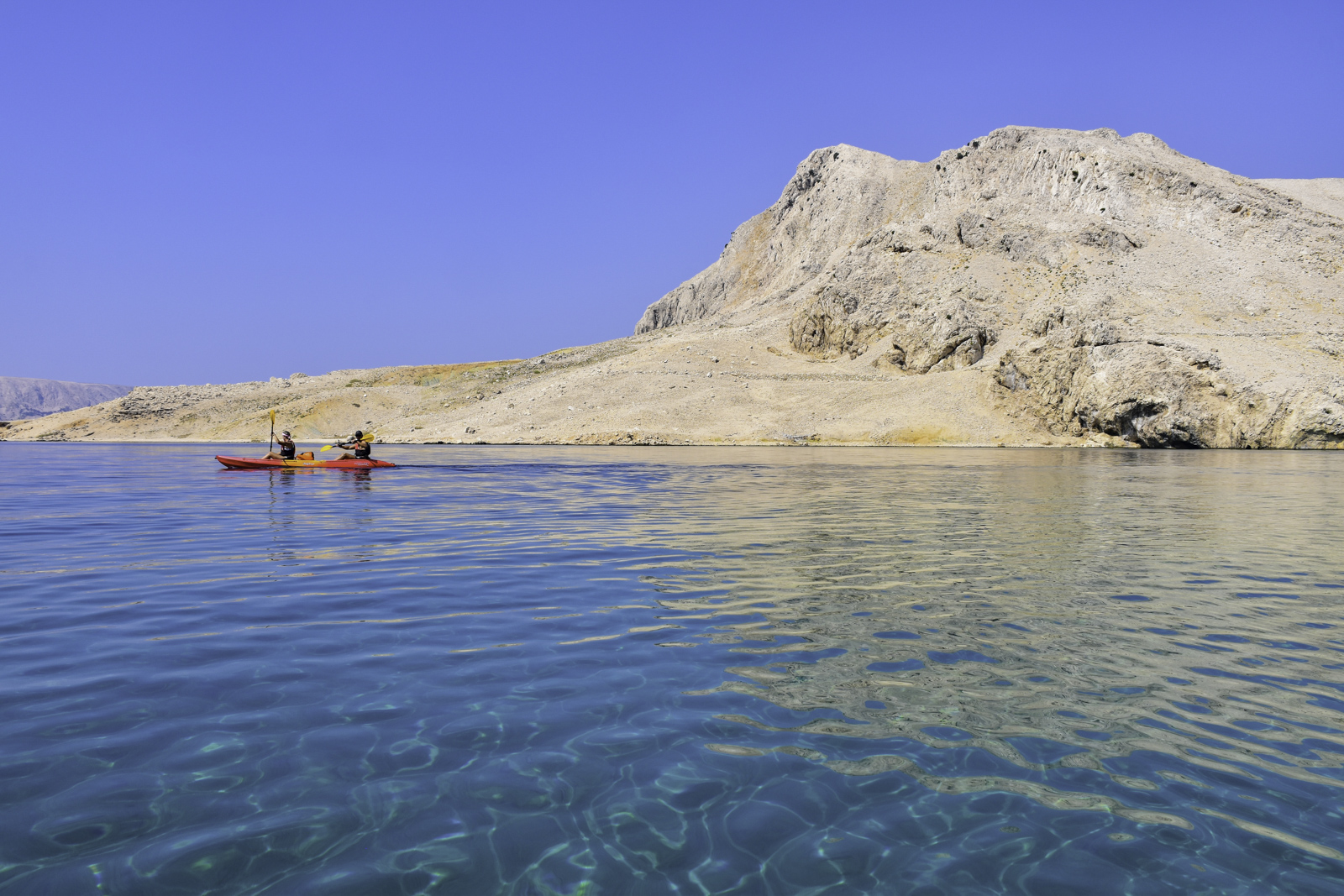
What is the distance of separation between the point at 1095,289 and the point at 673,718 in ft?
264

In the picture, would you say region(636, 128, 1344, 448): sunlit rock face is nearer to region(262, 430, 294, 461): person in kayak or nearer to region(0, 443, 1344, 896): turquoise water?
region(0, 443, 1344, 896): turquoise water

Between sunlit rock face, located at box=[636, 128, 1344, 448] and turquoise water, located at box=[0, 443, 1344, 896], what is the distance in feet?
179

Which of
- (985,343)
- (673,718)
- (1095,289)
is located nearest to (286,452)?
(673,718)

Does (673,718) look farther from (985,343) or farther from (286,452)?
(985,343)

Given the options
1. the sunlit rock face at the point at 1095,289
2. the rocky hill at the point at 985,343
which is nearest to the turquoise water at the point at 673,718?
the sunlit rock face at the point at 1095,289

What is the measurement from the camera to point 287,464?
3497 centimetres

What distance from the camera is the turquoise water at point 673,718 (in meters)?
4.52

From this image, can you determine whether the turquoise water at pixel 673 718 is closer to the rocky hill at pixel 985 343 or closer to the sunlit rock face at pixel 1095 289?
the sunlit rock face at pixel 1095 289

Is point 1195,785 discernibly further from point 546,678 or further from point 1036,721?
point 546,678

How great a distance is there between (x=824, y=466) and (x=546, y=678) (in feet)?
110

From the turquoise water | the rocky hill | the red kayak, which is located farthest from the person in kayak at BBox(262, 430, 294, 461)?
the rocky hill

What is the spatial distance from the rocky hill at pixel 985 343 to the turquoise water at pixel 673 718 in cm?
5494

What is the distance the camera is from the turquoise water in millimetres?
4523

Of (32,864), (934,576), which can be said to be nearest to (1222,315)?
(934,576)
